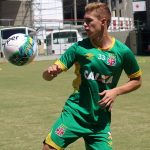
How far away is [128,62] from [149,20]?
42.5 metres

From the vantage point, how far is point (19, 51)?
18.2ft

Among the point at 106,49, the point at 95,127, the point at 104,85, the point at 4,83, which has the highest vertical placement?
the point at 106,49

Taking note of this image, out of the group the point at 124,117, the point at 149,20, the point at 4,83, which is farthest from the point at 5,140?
the point at 149,20

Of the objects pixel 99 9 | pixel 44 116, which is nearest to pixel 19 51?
pixel 99 9

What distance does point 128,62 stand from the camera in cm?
493

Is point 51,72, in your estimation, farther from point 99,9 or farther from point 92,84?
point 99,9

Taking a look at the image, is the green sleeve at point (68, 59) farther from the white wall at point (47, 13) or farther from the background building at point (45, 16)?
the white wall at point (47, 13)

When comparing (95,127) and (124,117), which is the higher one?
(95,127)

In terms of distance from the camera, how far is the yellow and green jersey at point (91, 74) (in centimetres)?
477

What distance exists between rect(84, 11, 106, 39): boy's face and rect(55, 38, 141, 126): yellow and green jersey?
149 mm

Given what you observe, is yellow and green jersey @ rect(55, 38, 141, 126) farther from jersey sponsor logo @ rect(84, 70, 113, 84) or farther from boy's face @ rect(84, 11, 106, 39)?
boy's face @ rect(84, 11, 106, 39)

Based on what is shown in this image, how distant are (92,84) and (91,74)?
0.31 feet

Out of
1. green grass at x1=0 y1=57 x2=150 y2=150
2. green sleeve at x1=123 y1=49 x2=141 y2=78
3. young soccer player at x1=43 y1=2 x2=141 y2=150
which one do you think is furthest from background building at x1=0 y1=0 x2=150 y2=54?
young soccer player at x1=43 y1=2 x2=141 y2=150

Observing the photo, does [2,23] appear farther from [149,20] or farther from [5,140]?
[5,140]
